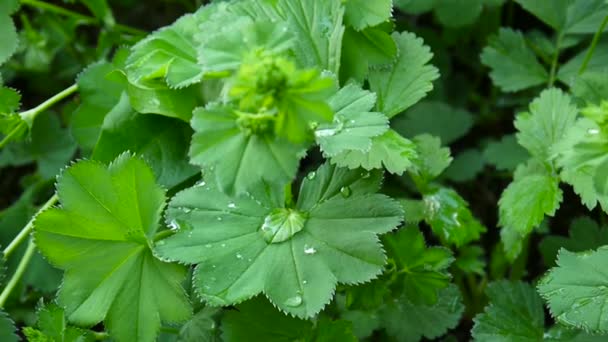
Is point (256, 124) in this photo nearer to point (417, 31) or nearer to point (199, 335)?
point (199, 335)

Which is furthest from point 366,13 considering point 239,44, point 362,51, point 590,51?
point 590,51

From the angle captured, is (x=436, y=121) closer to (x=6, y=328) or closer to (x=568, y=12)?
(x=568, y=12)

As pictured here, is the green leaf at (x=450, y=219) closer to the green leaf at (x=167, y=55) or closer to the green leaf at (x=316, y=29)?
the green leaf at (x=316, y=29)

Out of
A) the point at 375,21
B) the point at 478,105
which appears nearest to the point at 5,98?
the point at 375,21

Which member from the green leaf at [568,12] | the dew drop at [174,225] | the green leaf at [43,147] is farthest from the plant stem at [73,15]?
the green leaf at [568,12]

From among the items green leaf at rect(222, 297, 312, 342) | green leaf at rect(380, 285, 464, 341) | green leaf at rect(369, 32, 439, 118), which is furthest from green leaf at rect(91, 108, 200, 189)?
green leaf at rect(380, 285, 464, 341)

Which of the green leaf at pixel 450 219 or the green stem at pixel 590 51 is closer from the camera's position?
the green leaf at pixel 450 219
